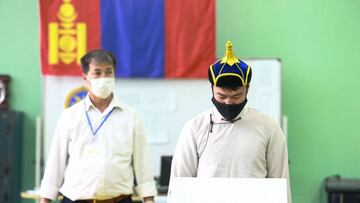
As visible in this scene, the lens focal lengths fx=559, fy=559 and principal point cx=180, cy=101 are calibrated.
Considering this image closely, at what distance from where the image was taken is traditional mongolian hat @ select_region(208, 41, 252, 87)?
204 cm

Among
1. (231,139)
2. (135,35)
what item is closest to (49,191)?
(231,139)

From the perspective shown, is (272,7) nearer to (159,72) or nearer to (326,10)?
(326,10)

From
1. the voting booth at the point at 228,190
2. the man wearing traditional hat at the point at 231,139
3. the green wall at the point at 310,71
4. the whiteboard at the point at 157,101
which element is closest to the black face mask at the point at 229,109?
the man wearing traditional hat at the point at 231,139

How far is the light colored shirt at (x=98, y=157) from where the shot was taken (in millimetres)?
2818

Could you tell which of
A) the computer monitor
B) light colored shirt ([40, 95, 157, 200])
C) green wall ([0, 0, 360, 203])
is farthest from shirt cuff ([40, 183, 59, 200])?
green wall ([0, 0, 360, 203])

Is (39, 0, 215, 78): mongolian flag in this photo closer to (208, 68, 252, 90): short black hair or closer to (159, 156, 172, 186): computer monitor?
(159, 156, 172, 186): computer monitor

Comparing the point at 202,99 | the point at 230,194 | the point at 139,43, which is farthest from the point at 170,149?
the point at 230,194

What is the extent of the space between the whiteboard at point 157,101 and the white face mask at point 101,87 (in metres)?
1.81

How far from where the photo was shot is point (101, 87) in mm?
2908

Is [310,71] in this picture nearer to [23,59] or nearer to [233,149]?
[23,59]

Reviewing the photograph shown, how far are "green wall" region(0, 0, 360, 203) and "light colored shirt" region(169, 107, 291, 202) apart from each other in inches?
113

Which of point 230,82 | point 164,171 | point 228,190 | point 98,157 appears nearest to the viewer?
point 228,190

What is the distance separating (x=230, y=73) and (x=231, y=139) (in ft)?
0.84

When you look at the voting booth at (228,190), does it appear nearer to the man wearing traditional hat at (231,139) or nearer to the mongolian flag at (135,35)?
the man wearing traditional hat at (231,139)
